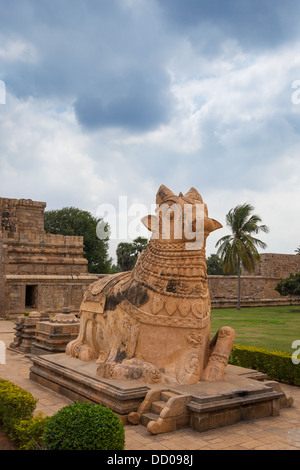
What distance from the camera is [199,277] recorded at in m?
5.84

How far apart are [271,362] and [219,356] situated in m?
2.76

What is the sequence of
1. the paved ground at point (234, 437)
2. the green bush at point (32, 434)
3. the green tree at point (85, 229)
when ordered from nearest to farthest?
the green bush at point (32, 434)
the paved ground at point (234, 437)
the green tree at point (85, 229)

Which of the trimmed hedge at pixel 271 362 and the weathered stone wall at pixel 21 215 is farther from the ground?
the weathered stone wall at pixel 21 215

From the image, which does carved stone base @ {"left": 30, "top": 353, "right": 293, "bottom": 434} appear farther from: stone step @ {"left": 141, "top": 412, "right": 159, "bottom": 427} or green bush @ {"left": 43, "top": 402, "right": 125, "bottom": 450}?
green bush @ {"left": 43, "top": 402, "right": 125, "bottom": 450}

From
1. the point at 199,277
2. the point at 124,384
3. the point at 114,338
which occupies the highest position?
the point at 199,277

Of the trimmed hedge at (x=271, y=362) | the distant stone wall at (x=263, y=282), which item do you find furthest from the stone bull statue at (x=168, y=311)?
the distant stone wall at (x=263, y=282)

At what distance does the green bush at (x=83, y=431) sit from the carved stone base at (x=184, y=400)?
3.37ft

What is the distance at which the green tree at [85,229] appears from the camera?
1474 inches

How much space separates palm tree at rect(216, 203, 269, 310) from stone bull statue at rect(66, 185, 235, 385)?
61.3ft

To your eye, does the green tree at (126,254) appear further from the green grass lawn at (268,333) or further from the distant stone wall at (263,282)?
the green grass lawn at (268,333)

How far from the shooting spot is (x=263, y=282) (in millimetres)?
29984
